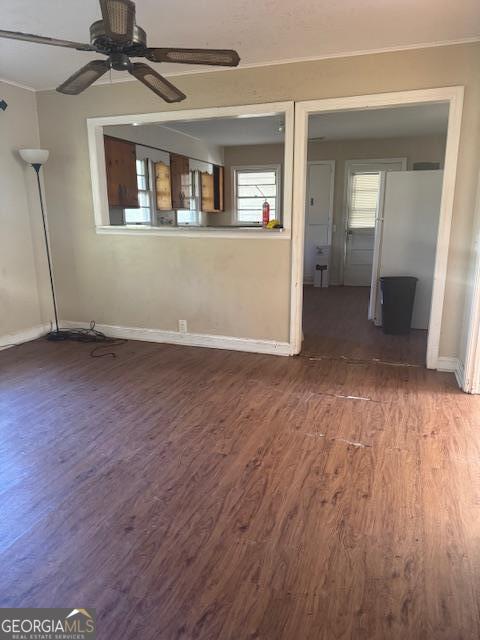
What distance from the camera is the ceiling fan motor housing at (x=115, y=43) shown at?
196 cm

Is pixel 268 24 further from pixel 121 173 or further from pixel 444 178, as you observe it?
pixel 121 173

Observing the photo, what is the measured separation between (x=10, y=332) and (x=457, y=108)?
4582 millimetres

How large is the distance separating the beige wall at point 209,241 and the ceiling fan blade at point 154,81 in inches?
50.6

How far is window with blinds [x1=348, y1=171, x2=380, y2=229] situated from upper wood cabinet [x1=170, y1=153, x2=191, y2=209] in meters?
3.00

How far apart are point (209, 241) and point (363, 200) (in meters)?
4.61

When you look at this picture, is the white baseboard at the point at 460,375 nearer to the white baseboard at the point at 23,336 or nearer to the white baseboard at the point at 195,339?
the white baseboard at the point at 195,339

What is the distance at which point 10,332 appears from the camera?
4.49 m

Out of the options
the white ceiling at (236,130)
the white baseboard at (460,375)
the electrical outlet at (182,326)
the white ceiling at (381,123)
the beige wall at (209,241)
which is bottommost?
the white baseboard at (460,375)

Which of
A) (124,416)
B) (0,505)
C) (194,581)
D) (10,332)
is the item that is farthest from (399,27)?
(10,332)

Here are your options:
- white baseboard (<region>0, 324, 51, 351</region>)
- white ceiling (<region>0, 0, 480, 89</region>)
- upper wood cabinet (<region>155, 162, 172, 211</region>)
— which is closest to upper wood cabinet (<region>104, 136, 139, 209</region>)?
upper wood cabinet (<region>155, 162, 172, 211</region>)

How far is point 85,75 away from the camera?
2.38m

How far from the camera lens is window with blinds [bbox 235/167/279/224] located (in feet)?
27.4

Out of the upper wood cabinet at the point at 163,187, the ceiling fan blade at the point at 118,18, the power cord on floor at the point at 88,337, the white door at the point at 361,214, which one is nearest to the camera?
the ceiling fan blade at the point at 118,18

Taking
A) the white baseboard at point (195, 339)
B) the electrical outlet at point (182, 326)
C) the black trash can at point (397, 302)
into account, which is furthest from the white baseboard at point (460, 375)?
the electrical outlet at point (182, 326)
